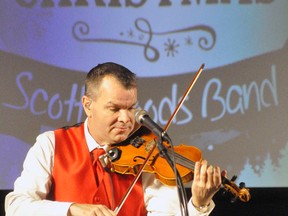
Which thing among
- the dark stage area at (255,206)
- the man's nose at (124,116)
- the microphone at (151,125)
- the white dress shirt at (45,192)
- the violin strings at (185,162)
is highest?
the man's nose at (124,116)

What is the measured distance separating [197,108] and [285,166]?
0.61m

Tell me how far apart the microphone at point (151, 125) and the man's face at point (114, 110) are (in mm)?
450

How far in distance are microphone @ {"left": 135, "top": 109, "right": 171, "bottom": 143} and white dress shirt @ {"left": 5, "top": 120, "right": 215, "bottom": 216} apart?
479mm

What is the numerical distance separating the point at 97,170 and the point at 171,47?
1226mm

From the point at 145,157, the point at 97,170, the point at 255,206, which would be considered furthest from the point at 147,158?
the point at 255,206

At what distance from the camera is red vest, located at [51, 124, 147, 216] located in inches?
109

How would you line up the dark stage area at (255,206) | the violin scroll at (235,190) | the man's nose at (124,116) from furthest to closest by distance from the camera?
the dark stage area at (255,206) < the man's nose at (124,116) < the violin scroll at (235,190)

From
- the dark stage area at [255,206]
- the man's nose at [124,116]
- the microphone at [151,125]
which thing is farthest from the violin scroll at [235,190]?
the dark stage area at [255,206]

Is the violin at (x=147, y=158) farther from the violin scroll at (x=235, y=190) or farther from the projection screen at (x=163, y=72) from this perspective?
the projection screen at (x=163, y=72)

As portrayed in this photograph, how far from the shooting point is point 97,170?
2.85 metres

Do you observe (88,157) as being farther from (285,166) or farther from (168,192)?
(285,166)

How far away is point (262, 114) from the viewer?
385cm

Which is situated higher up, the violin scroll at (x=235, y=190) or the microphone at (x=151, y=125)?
the microphone at (x=151, y=125)

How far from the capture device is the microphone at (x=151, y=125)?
2184 millimetres
